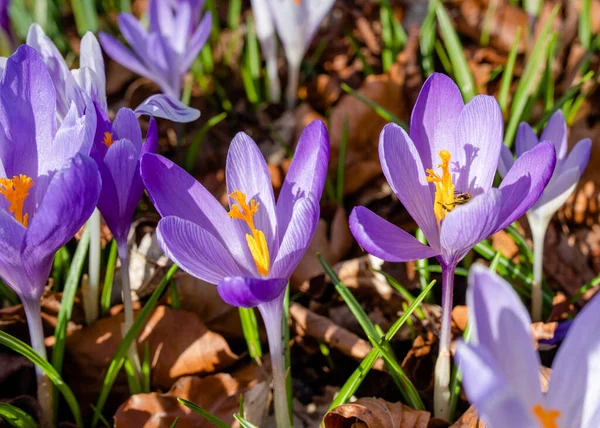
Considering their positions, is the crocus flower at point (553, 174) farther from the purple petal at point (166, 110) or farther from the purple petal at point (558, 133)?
the purple petal at point (166, 110)

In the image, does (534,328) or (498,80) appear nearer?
(534,328)

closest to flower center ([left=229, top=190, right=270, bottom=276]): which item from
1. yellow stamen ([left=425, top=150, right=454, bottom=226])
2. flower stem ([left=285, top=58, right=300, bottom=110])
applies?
yellow stamen ([left=425, top=150, right=454, bottom=226])

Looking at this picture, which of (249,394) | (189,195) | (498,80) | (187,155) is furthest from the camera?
(498,80)

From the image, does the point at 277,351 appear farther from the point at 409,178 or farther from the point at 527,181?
the point at 527,181

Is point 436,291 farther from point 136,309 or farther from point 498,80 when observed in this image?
point 498,80

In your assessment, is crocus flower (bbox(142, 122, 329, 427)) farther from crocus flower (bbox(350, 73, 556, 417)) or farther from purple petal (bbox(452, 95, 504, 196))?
purple petal (bbox(452, 95, 504, 196))

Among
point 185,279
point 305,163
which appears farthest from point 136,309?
point 305,163
